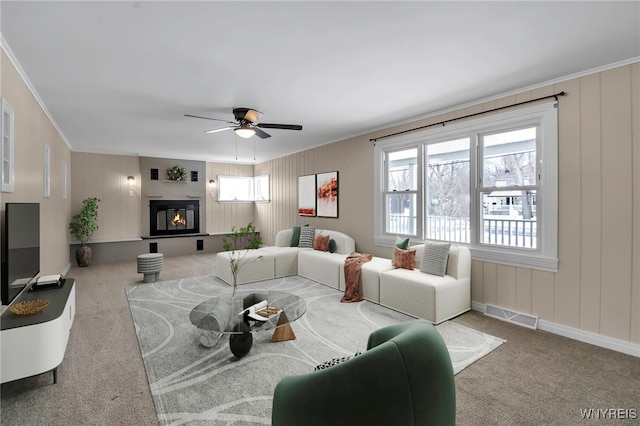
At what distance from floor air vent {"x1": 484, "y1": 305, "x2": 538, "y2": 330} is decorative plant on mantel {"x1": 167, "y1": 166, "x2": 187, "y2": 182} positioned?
777 cm

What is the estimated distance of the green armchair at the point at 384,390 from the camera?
3.92 feet

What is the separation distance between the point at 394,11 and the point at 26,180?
3.87m

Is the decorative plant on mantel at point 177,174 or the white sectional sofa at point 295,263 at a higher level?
the decorative plant on mantel at point 177,174

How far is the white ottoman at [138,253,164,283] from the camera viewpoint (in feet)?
17.5

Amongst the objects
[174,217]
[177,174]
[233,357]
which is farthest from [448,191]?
[174,217]

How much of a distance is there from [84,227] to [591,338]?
29.3ft

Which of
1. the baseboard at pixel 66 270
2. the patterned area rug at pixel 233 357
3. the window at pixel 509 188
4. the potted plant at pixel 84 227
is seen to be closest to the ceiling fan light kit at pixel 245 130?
the patterned area rug at pixel 233 357

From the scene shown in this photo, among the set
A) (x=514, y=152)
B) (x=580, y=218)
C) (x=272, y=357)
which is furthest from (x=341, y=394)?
(x=514, y=152)

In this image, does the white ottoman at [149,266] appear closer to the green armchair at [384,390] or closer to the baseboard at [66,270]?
the baseboard at [66,270]

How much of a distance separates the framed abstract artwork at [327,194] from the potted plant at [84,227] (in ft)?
16.8

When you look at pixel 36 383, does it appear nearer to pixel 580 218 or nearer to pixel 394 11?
pixel 394 11

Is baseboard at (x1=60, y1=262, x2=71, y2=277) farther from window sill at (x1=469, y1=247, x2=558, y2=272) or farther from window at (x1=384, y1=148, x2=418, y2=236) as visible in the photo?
window sill at (x1=469, y1=247, x2=558, y2=272)

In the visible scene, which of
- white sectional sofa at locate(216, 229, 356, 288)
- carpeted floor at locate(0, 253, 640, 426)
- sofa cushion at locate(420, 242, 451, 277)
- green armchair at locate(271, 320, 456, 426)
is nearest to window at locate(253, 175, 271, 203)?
white sectional sofa at locate(216, 229, 356, 288)

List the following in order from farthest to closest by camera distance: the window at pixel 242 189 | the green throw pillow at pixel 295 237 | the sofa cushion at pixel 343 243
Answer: the window at pixel 242 189 < the green throw pillow at pixel 295 237 < the sofa cushion at pixel 343 243
